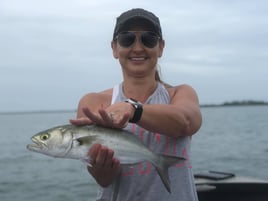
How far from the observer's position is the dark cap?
134 inches

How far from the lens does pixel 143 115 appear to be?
9.84 ft

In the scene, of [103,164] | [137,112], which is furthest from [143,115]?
[103,164]

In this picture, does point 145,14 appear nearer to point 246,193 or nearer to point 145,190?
point 145,190

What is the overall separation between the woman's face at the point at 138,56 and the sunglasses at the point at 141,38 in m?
0.02

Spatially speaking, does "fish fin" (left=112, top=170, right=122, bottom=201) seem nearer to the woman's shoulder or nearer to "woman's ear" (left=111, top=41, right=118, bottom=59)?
the woman's shoulder

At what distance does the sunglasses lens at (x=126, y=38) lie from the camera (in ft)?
11.0

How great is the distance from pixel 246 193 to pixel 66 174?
14811 millimetres

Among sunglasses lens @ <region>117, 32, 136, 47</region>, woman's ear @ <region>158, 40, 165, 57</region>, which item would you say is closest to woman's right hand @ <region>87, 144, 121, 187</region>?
sunglasses lens @ <region>117, 32, 136, 47</region>

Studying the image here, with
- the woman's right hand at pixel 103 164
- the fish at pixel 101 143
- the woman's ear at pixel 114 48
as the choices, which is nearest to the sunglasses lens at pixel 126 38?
the woman's ear at pixel 114 48

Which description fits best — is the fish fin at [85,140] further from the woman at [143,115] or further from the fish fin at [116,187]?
the fish fin at [116,187]

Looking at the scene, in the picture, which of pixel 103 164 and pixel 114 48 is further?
pixel 114 48

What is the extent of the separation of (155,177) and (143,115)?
568mm

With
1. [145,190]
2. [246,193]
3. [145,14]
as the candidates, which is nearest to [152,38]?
[145,14]

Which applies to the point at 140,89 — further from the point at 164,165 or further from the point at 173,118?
the point at 164,165
